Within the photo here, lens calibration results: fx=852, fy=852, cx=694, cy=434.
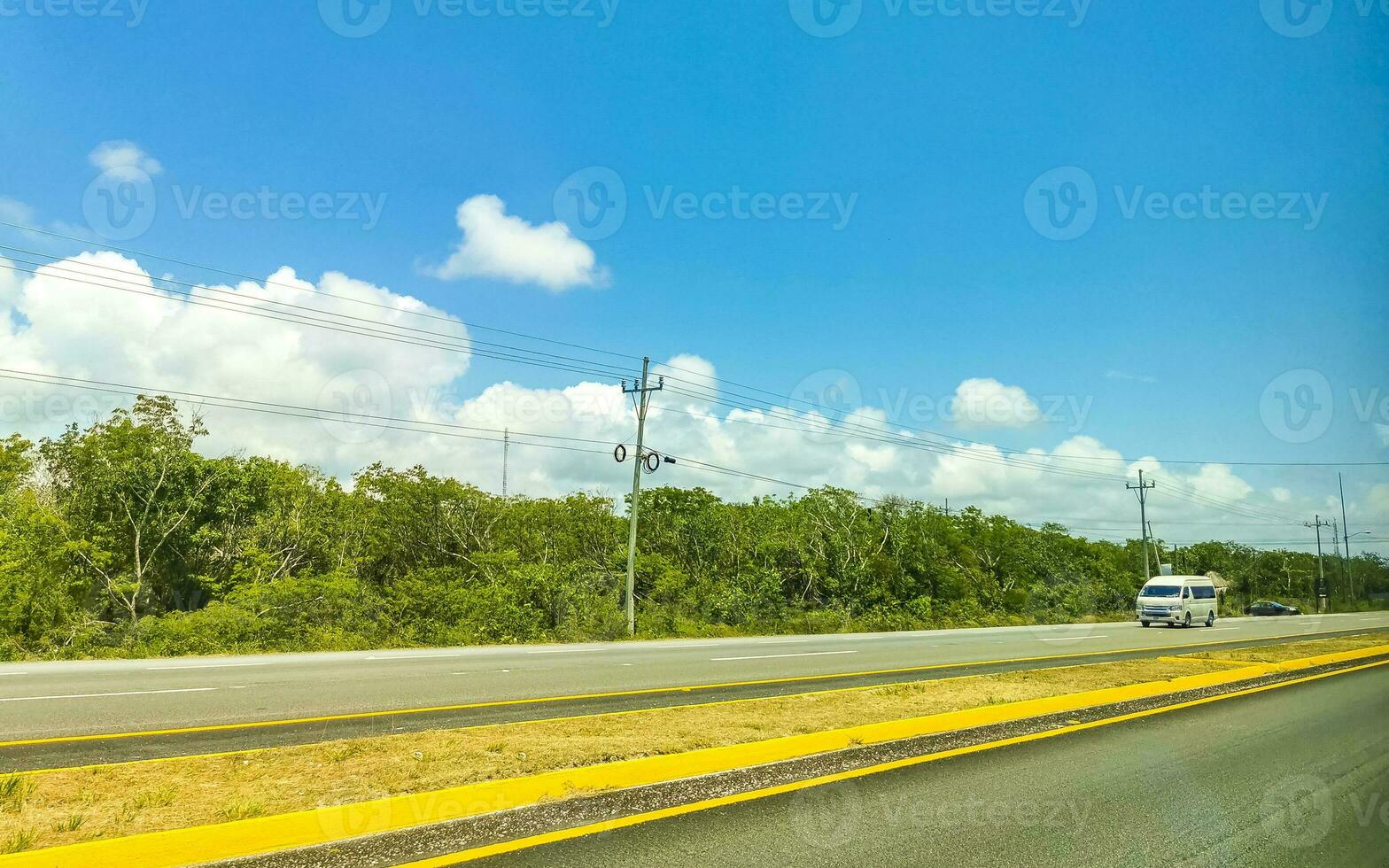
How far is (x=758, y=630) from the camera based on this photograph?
3459 centimetres

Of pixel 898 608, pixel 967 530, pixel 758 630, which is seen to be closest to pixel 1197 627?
pixel 898 608

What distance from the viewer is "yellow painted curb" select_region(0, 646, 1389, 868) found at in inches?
185

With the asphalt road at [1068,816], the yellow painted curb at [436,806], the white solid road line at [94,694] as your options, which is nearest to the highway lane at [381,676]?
the white solid road line at [94,694]

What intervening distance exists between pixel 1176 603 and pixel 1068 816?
3667cm

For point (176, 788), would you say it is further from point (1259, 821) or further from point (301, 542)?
point (301, 542)

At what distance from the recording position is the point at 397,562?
155 feet

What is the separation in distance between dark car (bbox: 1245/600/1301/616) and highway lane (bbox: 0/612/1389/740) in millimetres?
62815

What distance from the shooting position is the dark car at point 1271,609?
73787 mm

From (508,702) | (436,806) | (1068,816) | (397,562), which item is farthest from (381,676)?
(397,562)

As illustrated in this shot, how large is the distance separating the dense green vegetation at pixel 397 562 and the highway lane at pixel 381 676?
7948mm

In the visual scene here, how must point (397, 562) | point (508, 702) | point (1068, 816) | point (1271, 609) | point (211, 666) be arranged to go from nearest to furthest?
point (1068, 816) → point (508, 702) → point (211, 666) → point (397, 562) → point (1271, 609)

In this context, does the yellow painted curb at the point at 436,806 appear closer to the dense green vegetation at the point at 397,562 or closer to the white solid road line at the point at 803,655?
the white solid road line at the point at 803,655

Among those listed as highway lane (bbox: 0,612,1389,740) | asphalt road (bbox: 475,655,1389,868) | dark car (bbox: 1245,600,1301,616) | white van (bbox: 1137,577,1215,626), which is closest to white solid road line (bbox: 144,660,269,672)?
highway lane (bbox: 0,612,1389,740)

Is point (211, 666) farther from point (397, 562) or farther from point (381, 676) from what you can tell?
point (397, 562)
